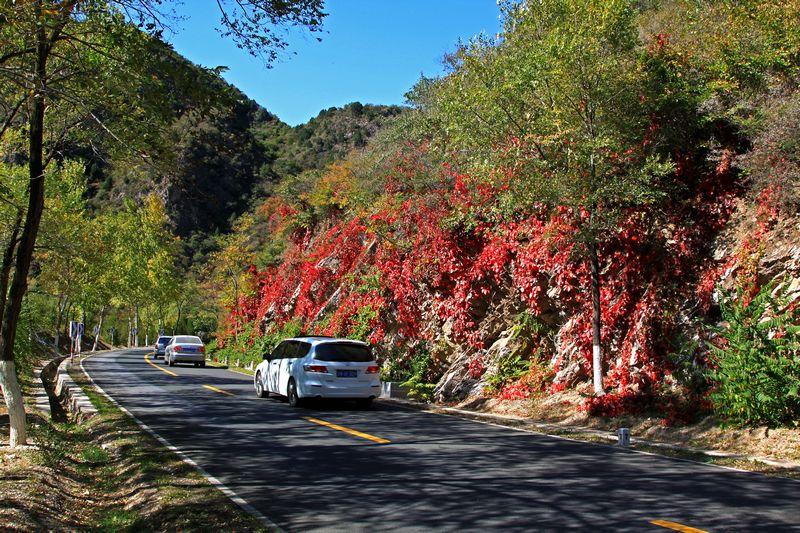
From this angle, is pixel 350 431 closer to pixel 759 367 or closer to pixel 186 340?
pixel 759 367

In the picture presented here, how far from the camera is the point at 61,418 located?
1628cm

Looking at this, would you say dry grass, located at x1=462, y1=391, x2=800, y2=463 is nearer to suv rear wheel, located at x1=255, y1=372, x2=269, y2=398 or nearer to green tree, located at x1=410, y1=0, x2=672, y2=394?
green tree, located at x1=410, y1=0, x2=672, y2=394

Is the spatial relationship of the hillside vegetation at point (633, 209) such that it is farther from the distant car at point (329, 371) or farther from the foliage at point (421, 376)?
the distant car at point (329, 371)

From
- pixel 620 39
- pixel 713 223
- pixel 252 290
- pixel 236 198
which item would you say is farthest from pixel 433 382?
pixel 236 198

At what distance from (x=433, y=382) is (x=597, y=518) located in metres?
13.9

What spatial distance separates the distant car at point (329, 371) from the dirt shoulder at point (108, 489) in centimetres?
460

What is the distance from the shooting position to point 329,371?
1616 cm

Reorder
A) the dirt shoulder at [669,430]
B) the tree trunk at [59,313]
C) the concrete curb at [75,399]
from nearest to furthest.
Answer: the dirt shoulder at [669,430] < the concrete curb at [75,399] < the tree trunk at [59,313]

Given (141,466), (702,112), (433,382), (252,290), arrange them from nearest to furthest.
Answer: (141,466) < (702,112) < (433,382) < (252,290)

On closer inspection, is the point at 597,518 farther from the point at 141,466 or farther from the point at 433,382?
the point at 433,382

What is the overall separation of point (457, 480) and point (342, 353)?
27.9 feet

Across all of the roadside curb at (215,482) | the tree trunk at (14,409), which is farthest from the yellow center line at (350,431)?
the tree trunk at (14,409)

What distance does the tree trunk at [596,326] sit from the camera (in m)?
14.0

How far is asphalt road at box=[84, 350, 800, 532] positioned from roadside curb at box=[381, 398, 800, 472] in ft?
2.53
